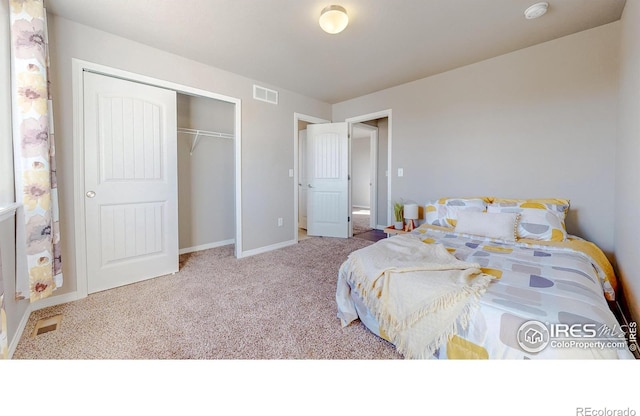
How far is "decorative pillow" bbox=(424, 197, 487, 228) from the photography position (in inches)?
97.6

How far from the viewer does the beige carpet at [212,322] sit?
1.46m

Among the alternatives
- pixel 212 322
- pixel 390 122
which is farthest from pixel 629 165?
pixel 212 322

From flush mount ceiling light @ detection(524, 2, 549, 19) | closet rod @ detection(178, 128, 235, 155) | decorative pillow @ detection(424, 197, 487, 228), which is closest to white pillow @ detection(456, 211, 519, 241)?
decorative pillow @ detection(424, 197, 487, 228)

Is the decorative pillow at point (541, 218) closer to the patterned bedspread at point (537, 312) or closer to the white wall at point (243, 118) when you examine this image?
the patterned bedspread at point (537, 312)

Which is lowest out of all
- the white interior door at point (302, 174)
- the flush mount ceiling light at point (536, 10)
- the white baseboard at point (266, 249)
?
the white baseboard at point (266, 249)

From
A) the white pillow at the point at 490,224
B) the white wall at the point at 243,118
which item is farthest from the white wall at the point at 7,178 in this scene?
the white pillow at the point at 490,224

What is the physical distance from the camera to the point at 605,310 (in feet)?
3.40

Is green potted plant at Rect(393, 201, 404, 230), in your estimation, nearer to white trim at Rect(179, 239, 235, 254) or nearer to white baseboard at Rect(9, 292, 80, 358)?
white trim at Rect(179, 239, 235, 254)

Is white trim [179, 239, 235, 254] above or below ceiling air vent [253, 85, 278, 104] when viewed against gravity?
below

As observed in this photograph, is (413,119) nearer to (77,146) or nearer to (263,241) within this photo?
(263,241)

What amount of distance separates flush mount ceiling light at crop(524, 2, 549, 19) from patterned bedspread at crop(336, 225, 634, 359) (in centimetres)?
183

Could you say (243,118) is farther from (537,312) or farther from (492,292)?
(537,312)
